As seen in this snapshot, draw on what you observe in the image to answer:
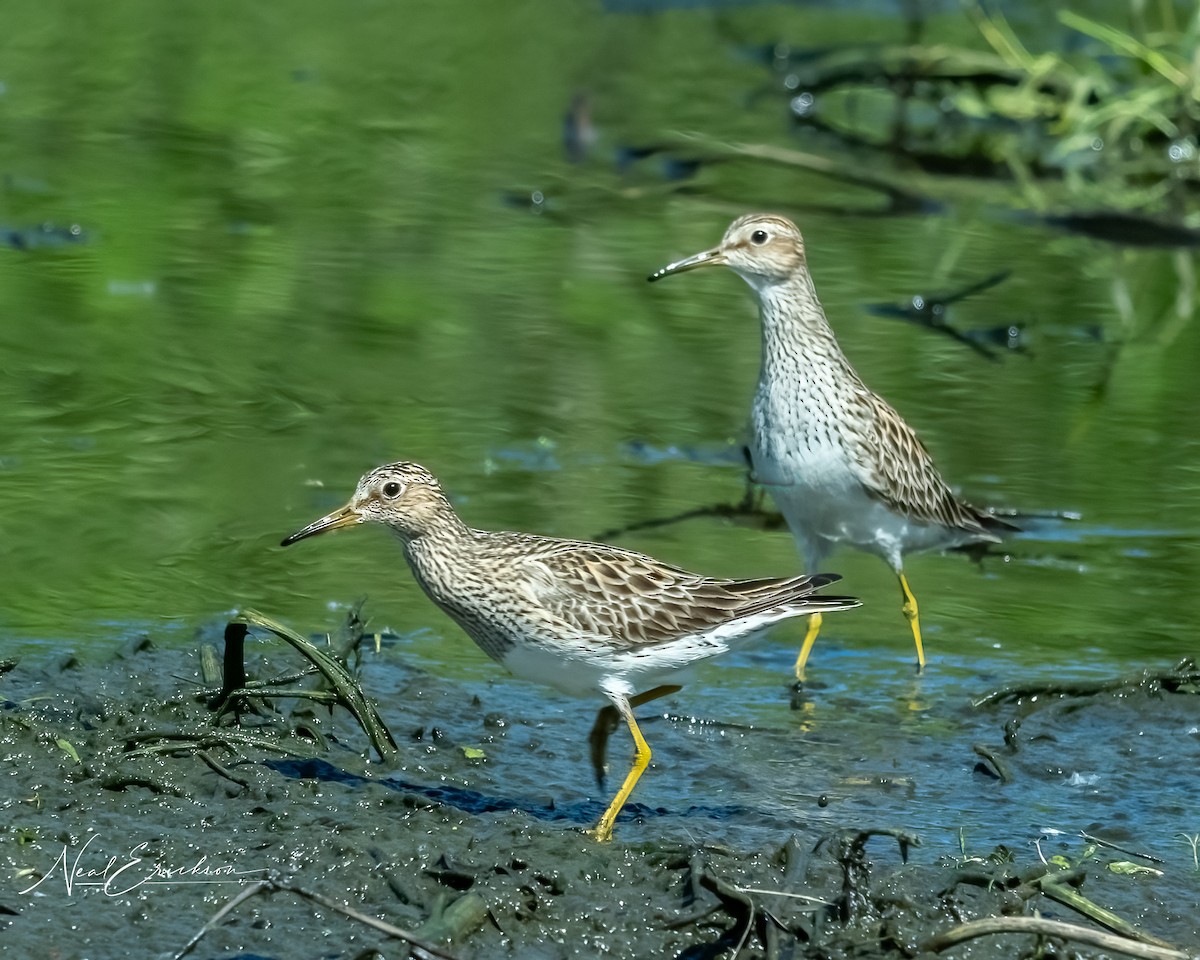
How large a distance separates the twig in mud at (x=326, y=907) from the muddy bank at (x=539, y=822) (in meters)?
0.02

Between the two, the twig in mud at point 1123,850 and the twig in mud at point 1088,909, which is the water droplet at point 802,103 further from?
the twig in mud at point 1088,909

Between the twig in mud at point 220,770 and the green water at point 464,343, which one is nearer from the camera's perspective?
the twig in mud at point 220,770

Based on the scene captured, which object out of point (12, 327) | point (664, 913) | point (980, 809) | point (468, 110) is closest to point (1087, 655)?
point (980, 809)

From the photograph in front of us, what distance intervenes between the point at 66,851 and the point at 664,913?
1.64m

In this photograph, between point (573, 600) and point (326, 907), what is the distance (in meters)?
1.48

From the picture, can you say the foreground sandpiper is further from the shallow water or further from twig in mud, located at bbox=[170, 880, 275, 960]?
twig in mud, located at bbox=[170, 880, 275, 960]

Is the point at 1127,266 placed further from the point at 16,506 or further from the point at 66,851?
the point at 66,851

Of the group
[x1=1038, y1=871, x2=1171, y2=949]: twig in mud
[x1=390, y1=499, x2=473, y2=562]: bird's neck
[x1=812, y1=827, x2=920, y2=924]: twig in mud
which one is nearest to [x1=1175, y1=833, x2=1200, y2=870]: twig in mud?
[x1=1038, y1=871, x2=1171, y2=949]: twig in mud

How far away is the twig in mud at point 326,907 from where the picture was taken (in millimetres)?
4855

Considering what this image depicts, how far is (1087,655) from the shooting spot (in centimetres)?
802

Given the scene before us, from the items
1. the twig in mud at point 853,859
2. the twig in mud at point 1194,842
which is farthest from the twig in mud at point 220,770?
the twig in mud at point 1194,842

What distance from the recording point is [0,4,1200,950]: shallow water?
24.6 ft

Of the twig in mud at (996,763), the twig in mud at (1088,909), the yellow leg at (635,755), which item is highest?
the twig in mud at (1088,909)

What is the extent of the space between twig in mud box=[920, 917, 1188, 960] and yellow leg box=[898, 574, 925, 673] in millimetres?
2677
